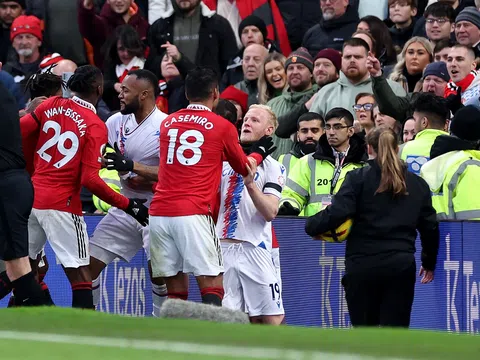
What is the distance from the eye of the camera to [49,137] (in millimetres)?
10578

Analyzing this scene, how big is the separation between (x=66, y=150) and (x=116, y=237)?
3.45 feet

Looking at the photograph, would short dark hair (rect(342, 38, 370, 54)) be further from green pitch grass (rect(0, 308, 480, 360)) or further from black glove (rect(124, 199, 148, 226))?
green pitch grass (rect(0, 308, 480, 360))

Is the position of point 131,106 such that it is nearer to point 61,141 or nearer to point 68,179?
point 61,141

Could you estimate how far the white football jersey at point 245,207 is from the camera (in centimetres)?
1051

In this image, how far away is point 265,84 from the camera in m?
14.4

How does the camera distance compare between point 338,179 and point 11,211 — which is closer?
point 11,211

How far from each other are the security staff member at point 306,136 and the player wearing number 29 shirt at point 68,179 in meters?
2.37

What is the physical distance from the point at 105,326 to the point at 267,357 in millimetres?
1569

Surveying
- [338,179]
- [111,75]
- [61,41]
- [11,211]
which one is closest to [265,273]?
[338,179]

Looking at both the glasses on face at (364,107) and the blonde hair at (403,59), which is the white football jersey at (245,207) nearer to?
the glasses on face at (364,107)

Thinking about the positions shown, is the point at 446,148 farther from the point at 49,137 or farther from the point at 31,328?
the point at 31,328

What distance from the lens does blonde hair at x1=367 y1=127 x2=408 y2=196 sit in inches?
366

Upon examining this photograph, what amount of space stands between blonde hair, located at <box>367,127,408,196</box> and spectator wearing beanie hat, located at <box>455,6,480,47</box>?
13.6ft

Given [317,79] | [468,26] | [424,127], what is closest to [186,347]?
[424,127]
